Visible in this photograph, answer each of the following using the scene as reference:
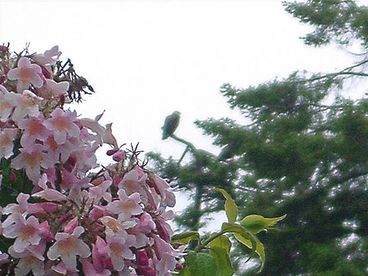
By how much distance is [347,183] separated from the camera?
604 centimetres

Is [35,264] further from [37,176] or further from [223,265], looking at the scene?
[223,265]

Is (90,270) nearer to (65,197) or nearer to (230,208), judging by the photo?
Result: (65,197)

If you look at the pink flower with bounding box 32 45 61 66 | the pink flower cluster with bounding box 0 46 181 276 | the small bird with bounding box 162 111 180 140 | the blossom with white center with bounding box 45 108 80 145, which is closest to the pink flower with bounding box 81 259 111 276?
the pink flower cluster with bounding box 0 46 181 276

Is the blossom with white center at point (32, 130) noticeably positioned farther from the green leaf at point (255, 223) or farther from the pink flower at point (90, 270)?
the green leaf at point (255, 223)

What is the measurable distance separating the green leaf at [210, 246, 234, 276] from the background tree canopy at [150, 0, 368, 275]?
4517 mm

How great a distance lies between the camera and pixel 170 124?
521cm

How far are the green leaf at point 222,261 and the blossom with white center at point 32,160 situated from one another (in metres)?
0.22

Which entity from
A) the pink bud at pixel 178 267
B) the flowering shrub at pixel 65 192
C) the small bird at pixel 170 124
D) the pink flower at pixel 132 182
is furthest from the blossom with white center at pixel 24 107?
the small bird at pixel 170 124

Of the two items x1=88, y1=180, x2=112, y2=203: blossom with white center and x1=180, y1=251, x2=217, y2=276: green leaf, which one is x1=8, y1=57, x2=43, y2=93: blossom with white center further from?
x1=180, y1=251, x2=217, y2=276: green leaf

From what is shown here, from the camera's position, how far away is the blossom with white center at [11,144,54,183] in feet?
2.41

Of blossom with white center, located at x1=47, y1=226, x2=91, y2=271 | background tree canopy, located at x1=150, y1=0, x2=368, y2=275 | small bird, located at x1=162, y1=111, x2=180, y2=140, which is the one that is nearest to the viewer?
blossom with white center, located at x1=47, y1=226, x2=91, y2=271

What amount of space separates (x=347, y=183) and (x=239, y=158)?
82 centimetres

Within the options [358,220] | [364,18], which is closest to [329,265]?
[358,220]

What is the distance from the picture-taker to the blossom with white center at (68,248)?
2.28ft
